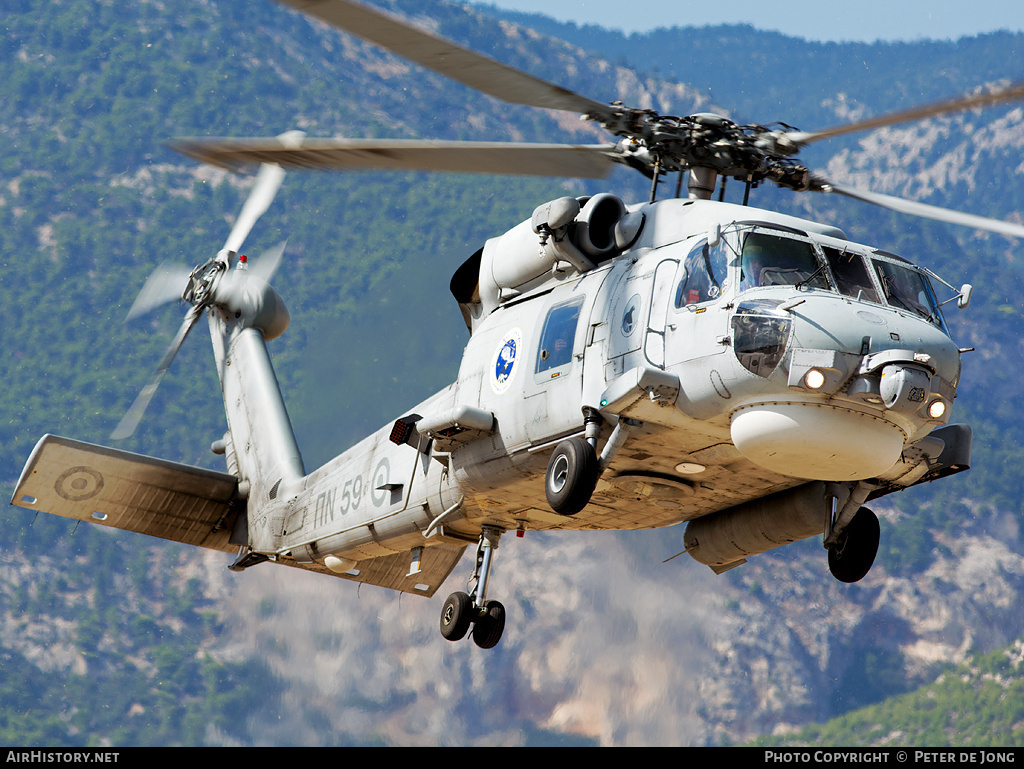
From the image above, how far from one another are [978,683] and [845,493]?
58551 millimetres

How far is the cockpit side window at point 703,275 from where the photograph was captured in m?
A: 10.9

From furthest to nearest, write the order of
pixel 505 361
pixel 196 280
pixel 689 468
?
1. pixel 196 280
2. pixel 505 361
3. pixel 689 468

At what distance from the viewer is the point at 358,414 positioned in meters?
74.2

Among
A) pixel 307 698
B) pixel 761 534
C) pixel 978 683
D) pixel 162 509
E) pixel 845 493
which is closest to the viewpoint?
pixel 845 493

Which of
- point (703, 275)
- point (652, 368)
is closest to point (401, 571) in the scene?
point (652, 368)

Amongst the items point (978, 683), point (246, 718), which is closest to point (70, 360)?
point (246, 718)

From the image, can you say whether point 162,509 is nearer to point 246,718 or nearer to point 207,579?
point 246,718

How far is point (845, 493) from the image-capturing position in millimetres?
12195

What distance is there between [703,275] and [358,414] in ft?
210

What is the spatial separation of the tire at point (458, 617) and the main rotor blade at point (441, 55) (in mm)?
5437

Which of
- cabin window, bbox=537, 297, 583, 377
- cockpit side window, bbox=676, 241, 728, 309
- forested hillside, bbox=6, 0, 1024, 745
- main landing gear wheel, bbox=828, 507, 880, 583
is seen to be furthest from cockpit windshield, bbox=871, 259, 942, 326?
forested hillside, bbox=6, 0, 1024, 745

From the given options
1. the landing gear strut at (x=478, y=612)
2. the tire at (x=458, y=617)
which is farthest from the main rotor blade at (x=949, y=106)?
the tire at (x=458, y=617)

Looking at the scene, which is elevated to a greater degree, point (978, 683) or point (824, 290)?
point (978, 683)

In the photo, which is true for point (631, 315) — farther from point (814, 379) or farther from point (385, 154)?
point (385, 154)
